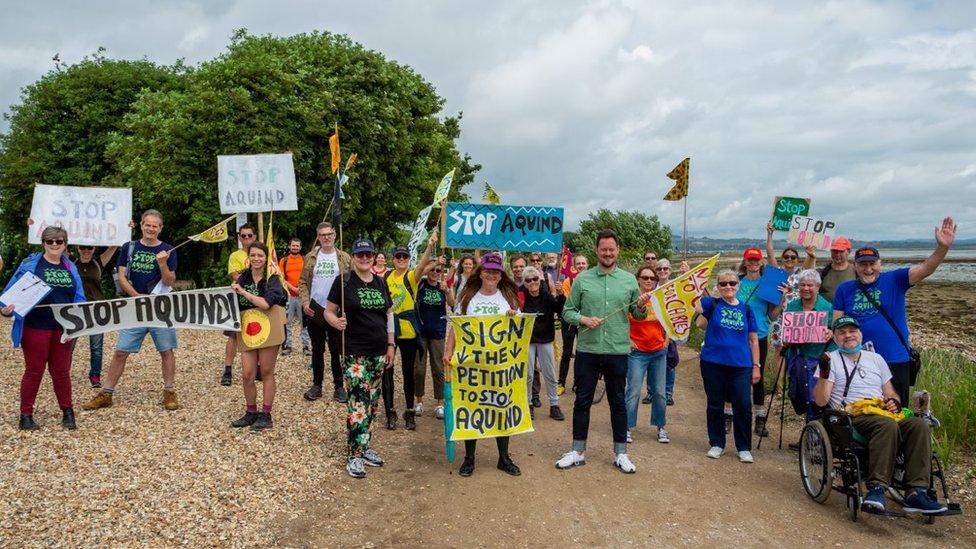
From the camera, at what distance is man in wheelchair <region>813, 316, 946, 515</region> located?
4.92m

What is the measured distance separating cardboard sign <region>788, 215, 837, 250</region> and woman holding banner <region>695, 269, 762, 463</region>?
3.32 metres

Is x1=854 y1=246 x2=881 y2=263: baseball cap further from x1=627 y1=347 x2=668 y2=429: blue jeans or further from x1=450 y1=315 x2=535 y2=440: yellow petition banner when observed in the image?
x1=450 y1=315 x2=535 y2=440: yellow petition banner

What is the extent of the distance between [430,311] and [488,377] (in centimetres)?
175

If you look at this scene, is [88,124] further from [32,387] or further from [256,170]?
[32,387]

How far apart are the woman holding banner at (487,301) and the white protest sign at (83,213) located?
502cm

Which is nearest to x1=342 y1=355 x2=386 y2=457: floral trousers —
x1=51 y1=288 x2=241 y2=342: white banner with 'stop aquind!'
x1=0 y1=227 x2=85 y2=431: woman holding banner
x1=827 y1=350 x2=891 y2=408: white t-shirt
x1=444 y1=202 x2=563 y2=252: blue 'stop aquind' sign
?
x1=51 y1=288 x2=241 y2=342: white banner with 'stop aquind!'

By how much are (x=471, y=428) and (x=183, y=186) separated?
13.0 metres

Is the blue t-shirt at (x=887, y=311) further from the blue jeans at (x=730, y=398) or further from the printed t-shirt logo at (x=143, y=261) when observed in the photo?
the printed t-shirt logo at (x=143, y=261)

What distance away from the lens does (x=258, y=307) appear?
262 inches

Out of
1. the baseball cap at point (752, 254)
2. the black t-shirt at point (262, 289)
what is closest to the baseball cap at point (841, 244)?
the baseball cap at point (752, 254)

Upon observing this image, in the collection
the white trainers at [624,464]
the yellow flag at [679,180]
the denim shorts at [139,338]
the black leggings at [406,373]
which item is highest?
the yellow flag at [679,180]

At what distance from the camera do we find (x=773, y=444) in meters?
7.45

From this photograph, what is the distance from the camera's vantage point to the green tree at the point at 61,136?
2217 cm

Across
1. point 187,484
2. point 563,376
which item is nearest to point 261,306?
point 187,484
